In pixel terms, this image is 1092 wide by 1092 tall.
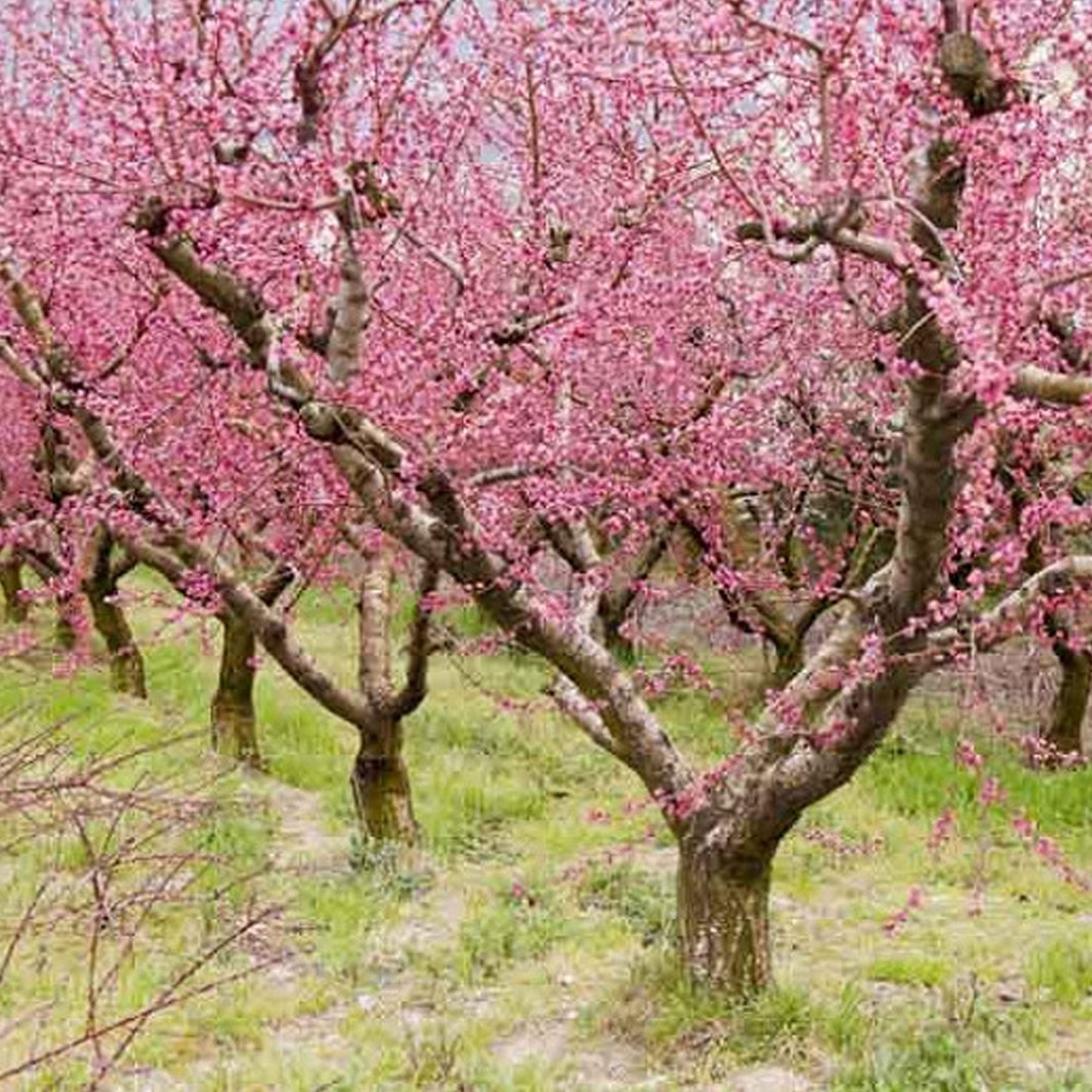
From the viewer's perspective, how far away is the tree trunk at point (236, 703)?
1147cm

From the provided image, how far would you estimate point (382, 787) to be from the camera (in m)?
9.48

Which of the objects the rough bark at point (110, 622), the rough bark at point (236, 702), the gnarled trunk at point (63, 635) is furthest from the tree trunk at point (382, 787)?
the gnarled trunk at point (63, 635)

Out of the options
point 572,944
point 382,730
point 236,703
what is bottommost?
point 572,944

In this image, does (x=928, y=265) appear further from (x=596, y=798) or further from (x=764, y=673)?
(x=764, y=673)

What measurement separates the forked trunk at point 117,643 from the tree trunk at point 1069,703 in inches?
365

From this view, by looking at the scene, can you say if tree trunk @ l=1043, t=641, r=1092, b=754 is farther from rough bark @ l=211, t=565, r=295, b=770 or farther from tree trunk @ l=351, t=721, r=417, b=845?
rough bark @ l=211, t=565, r=295, b=770

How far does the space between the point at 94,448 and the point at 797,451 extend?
7858 millimetres

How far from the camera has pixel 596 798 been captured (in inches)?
448

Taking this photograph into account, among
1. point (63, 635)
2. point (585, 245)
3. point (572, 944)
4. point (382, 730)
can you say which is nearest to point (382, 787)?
point (382, 730)

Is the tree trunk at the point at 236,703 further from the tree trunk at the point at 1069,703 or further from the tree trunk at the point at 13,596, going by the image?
the tree trunk at the point at 1069,703

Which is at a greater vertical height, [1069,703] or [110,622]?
[110,622]

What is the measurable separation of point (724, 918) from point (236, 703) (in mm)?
6326

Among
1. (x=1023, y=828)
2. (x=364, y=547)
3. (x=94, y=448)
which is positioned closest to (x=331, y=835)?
(x=364, y=547)

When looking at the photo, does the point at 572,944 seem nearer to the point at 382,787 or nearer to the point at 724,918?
the point at 724,918
